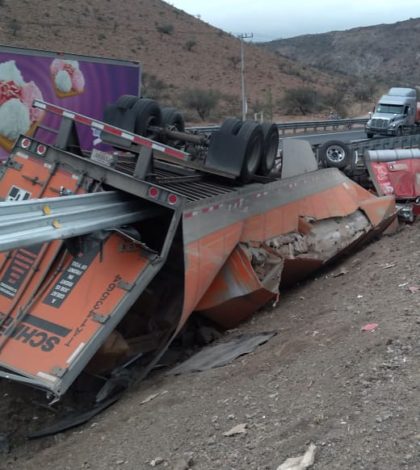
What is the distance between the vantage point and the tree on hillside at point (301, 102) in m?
46.1

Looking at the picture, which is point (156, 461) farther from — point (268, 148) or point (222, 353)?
point (268, 148)

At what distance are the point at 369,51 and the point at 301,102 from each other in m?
75.0

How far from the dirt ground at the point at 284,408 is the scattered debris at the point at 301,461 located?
4 centimetres

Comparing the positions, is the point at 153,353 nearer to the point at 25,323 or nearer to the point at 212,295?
the point at 212,295

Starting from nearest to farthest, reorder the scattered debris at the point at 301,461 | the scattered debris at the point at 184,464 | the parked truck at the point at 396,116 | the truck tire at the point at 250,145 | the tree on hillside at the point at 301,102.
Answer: the scattered debris at the point at 301,461
the scattered debris at the point at 184,464
the truck tire at the point at 250,145
the parked truck at the point at 396,116
the tree on hillside at the point at 301,102

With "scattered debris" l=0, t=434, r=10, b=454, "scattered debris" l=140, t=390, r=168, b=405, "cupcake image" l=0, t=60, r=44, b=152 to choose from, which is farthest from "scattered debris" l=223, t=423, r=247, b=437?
"cupcake image" l=0, t=60, r=44, b=152

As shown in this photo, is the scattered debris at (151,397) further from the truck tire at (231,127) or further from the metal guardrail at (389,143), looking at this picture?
the metal guardrail at (389,143)

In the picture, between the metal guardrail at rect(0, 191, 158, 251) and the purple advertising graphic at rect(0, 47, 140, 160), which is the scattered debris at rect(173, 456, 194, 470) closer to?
the metal guardrail at rect(0, 191, 158, 251)

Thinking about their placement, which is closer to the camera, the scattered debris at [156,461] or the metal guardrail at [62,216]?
the scattered debris at [156,461]

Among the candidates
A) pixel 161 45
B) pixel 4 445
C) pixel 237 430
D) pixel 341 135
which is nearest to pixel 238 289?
pixel 237 430

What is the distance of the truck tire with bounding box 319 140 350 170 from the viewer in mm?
9492

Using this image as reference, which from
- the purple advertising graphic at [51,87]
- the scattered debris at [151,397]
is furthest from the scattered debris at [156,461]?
the purple advertising graphic at [51,87]

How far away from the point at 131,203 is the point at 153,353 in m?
1.25

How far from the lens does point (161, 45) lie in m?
58.5
